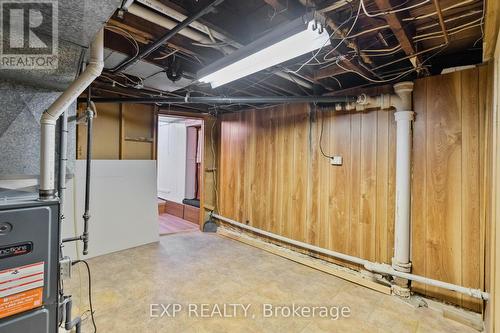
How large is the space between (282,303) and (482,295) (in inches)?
60.7

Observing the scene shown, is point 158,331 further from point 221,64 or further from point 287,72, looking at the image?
point 287,72

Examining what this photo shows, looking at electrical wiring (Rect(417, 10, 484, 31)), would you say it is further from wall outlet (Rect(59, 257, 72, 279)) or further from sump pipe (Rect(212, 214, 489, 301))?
wall outlet (Rect(59, 257, 72, 279))

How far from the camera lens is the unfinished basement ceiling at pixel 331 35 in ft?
4.94

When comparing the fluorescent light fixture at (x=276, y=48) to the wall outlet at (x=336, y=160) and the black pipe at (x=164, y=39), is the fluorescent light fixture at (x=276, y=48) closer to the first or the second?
the black pipe at (x=164, y=39)

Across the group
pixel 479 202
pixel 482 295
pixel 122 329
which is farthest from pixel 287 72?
pixel 122 329

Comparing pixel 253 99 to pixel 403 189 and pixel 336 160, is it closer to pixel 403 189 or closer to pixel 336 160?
pixel 336 160

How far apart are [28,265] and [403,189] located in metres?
2.72

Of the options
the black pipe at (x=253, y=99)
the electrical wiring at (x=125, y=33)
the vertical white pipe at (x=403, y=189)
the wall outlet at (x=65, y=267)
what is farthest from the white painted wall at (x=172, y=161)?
the wall outlet at (x=65, y=267)

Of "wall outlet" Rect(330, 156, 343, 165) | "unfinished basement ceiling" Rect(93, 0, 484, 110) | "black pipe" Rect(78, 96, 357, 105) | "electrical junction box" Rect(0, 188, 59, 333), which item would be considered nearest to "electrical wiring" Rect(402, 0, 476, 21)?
"unfinished basement ceiling" Rect(93, 0, 484, 110)

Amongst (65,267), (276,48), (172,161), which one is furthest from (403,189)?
(172,161)

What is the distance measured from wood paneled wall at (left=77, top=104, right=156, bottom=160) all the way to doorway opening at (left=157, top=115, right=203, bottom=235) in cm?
137

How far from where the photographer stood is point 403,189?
2.38m

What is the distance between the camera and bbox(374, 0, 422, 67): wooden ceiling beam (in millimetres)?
1382

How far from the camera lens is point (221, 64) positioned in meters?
1.98
